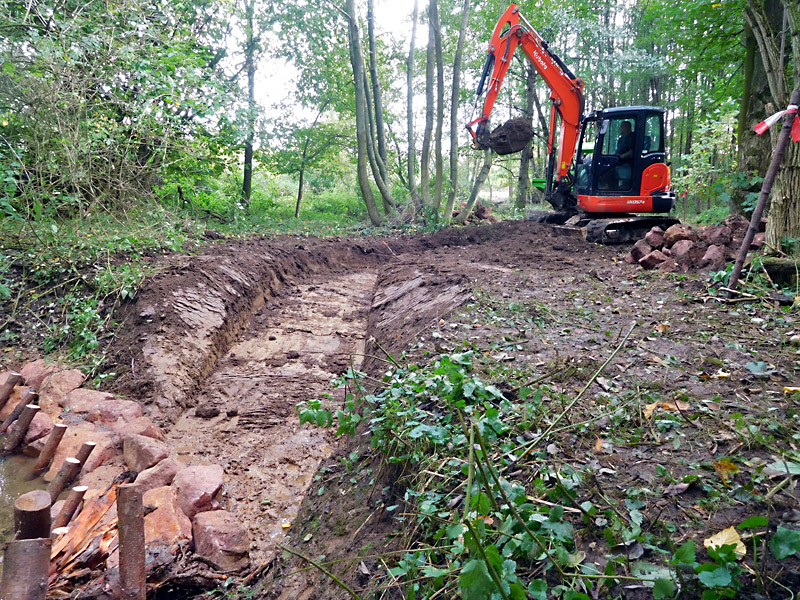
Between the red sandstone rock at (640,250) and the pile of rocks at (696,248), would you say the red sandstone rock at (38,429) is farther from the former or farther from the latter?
the red sandstone rock at (640,250)

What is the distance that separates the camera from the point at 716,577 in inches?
51.5

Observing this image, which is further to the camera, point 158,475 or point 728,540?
point 158,475

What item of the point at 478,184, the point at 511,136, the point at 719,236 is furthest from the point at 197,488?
the point at 478,184

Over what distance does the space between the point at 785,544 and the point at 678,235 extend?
19.7 feet

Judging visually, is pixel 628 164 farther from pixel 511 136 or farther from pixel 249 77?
pixel 249 77

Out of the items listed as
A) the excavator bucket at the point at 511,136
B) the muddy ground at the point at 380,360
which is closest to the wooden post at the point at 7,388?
the muddy ground at the point at 380,360

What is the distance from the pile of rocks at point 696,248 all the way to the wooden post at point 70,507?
6.24 metres

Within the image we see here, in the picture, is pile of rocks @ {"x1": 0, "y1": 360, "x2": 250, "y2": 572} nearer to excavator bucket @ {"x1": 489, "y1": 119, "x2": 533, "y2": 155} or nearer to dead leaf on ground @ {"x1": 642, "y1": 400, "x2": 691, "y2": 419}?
dead leaf on ground @ {"x1": 642, "y1": 400, "x2": 691, "y2": 419}

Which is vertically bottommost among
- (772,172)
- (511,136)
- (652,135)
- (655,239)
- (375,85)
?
(655,239)

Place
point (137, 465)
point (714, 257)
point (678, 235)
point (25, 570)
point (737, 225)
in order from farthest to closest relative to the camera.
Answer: point (678, 235)
point (737, 225)
point (714, 257)
point (137, 465)
point (25, 570)

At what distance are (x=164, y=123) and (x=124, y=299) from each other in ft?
10.6

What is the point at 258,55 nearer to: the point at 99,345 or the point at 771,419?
the point at 99,345

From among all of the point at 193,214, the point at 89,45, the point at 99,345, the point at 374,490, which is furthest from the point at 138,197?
the point at 374,490

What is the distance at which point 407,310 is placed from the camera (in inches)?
233
